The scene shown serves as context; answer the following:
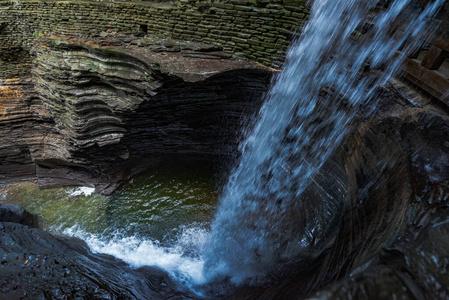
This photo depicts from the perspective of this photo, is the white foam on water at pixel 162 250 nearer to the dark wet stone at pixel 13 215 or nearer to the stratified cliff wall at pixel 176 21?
the dark wet stone at pixel 13 215

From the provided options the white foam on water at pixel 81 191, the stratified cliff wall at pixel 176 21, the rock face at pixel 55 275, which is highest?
the stratified cliff wall at pixel 176 21

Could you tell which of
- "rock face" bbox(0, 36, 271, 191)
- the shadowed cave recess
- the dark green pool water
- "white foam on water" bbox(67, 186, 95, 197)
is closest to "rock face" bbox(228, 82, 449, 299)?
the shadowed cave recess

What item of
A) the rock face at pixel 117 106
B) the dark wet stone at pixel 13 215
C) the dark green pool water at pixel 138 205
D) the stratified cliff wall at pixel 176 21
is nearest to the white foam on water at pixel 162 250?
the dark green pool water at pixel 138 205

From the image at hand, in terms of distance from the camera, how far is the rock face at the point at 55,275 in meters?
2.79

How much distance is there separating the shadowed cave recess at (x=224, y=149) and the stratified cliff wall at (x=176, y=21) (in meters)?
0.03

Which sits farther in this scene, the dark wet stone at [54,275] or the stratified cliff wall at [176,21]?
the stratified cliff wall at [176,21]

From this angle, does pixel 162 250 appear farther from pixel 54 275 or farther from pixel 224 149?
pixel 54 275

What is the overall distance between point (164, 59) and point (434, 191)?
15.3 feet

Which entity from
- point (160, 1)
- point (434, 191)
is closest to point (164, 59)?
Result: point (160, 1)

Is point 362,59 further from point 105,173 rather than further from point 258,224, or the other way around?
point 105,173

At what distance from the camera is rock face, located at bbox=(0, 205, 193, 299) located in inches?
110

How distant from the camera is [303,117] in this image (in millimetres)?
4703

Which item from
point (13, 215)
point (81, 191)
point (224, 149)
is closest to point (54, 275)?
point (13, 215)

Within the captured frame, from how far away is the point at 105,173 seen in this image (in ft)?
23.5
